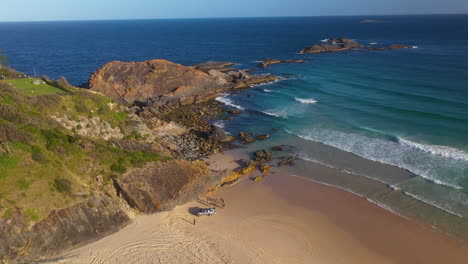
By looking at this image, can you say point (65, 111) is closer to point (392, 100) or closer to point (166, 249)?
point (166, 249)

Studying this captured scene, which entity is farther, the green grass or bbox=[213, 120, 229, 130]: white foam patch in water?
bbox=[213, 120, 229, 130]: white foam patch in water

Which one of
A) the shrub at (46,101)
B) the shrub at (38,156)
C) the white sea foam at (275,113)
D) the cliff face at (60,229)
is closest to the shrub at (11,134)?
the shrub at (38,156)

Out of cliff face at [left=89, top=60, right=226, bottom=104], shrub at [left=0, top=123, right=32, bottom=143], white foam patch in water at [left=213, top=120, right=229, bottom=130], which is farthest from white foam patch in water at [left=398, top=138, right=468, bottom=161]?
shrub at [left=0, top=123, right=32, bottom=143]

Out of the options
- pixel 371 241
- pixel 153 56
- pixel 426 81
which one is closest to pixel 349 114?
pixel 426 81

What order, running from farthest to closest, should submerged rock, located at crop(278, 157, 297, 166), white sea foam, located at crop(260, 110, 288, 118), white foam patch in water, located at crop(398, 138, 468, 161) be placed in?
white sea foam, located at crop(260, 110, 288, 118)
submerged rock, located at crop(278, 157, 297, 166)
white foam patch in water, located at crop(398, 138, 468, 161)

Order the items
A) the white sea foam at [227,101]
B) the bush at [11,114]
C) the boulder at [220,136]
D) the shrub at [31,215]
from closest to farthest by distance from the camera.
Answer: the shrub at [31,215] < the bush at [11,114] < the boulder at [220,136] < the white sea foam at [227,101]

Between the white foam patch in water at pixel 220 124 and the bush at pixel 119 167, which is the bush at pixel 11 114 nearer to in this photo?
the bush at pixel 119 167

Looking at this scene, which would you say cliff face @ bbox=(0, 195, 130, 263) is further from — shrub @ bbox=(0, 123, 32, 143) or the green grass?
the green grass
